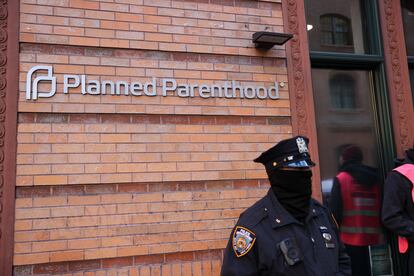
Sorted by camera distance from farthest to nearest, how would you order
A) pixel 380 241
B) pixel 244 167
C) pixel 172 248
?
pixel 380 241 → pixel 244 167 → pixel 172 248

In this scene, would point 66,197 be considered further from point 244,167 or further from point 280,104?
point 280,104

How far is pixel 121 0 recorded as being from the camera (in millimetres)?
3656

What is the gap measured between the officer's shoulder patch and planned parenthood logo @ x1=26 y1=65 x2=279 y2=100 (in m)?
1.91

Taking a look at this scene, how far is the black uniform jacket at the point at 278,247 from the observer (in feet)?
6.31

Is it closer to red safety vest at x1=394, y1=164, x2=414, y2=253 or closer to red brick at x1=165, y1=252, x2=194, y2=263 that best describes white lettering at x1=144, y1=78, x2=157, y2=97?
red brick at x1=165, y1=252, x2=194, y2=263

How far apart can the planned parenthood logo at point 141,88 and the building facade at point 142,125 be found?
1 cm

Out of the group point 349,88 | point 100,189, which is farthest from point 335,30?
point 100,189

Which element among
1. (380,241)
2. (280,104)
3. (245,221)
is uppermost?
(280,104)

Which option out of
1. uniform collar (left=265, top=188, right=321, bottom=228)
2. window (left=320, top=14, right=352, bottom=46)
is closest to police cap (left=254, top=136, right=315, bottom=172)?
uniform collar (left=265, top=188, right=321, bottom=228)

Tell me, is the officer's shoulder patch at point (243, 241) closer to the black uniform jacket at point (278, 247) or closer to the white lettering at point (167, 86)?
the black uniform jacket at point (278, 247)

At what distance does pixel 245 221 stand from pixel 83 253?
1.74 metres

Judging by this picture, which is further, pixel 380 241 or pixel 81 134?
pixel 380 241

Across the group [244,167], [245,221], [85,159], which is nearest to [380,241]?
[244,167]

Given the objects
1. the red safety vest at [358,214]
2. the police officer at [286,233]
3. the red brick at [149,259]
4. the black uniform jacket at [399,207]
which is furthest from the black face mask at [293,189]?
the red safety vest at [358,214]
